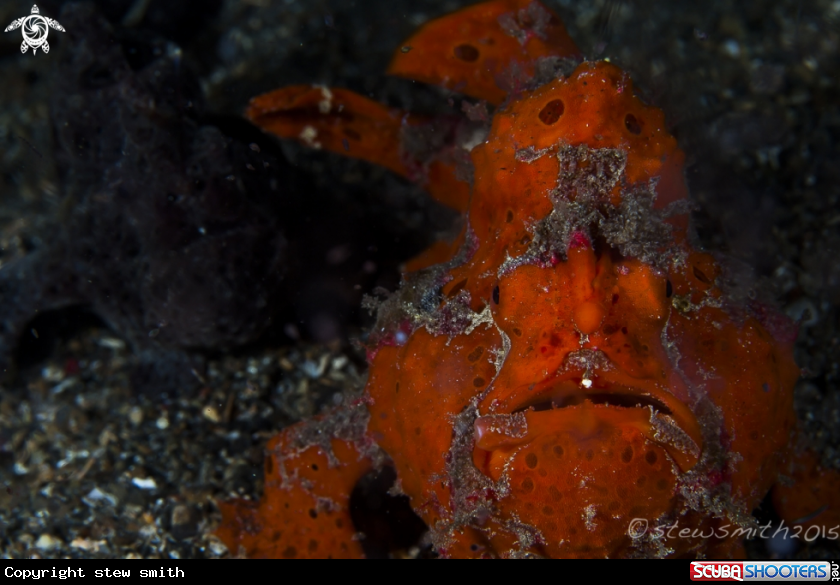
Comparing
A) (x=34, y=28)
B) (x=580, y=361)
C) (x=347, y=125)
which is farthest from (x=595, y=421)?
(x=34, y=28)

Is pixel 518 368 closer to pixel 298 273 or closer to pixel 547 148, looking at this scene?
pixel 547 148

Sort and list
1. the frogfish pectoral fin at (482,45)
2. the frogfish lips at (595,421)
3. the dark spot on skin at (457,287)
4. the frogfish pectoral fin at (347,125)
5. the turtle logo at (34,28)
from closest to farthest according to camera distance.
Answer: the frogfish lips at (595,421) → the dark spot on skin at (457,287) → the frogfish pectoral fin at (482,45) → the frogfish pectoral fin at (347,125) → the turtle logo at (34,28)

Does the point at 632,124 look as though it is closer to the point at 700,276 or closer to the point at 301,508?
the point at 700,276

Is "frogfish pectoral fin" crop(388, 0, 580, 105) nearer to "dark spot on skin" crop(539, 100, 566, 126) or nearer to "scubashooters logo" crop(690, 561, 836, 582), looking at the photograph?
"dark spot on skin" crop(539, 100, 566, 126)

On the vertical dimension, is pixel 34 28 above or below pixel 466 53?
above

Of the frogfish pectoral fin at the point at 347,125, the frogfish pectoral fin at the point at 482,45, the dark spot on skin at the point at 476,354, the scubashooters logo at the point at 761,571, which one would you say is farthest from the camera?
the frogfish pectoral fin at the point at 347,125

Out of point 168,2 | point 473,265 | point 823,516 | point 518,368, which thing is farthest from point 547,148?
point 168,2

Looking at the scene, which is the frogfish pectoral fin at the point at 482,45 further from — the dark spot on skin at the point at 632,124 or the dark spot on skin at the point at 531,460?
the dark spot on skin at the point at 531,460

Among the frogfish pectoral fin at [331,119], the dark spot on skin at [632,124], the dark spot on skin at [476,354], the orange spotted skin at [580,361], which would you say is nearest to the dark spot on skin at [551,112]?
the orange spotted skin at [580,361]
